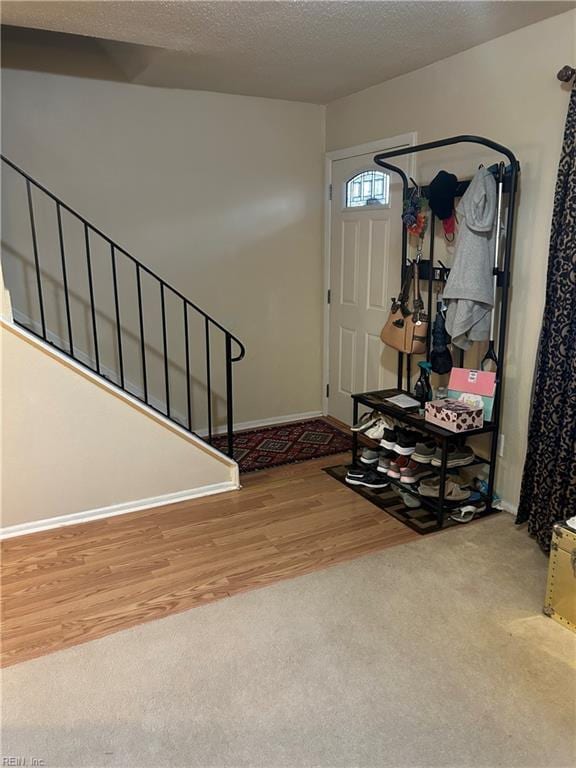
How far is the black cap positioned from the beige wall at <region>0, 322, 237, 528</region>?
6.15 feet

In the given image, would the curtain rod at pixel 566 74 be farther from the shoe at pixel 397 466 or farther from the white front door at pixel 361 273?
the shoe at pixel 397 466

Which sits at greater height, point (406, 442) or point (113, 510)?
point (406, 442)

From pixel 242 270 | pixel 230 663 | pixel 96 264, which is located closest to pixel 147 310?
pixel 96 264

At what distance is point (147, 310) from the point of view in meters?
3.96

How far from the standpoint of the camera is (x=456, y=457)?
3.02 metres

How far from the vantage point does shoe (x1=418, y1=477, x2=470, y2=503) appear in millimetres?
3016

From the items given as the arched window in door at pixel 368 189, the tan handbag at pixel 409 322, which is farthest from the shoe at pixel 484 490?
the arched window in door at pixel 368 189

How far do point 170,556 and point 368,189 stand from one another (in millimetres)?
2790

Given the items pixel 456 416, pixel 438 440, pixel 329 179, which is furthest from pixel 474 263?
pixel 329 179

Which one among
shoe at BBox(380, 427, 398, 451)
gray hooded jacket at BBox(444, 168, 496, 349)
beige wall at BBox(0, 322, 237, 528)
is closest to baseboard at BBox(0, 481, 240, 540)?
beige wall at BBox(0, 322, 237, 528)

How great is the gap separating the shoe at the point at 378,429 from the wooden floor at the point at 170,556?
0.39m

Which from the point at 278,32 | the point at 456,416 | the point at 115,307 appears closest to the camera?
the point at 278,32

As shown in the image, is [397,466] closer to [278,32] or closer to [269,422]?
[269,422]

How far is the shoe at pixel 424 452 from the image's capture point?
3.09 metres
